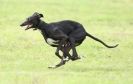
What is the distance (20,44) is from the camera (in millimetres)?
22047

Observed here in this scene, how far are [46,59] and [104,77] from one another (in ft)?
13.2

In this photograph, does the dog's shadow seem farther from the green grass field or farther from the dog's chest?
the dog's chest

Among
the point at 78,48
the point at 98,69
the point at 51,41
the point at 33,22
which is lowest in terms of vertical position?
the point at 78,48

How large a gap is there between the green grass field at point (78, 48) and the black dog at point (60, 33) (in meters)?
0.52

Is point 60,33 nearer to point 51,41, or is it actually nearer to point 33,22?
point 51,41

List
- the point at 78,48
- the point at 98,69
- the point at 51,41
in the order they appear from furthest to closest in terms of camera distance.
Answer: the point at 78,48, the point at 98,69, the point at 51,41

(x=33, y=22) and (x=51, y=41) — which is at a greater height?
(x=33, y=22)

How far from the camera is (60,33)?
55.1 feet

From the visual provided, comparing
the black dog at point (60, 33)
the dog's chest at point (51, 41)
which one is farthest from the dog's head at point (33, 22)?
the dog's chest at point (51, 41)

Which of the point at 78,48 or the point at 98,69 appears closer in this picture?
the point at 98,69

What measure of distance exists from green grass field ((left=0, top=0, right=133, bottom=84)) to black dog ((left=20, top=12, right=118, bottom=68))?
20.6 inches

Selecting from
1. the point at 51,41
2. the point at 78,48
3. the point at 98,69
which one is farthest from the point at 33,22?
the point at 78,48

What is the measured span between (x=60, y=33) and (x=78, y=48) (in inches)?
195

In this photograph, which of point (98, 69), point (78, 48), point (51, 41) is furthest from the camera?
point (78, 48)
